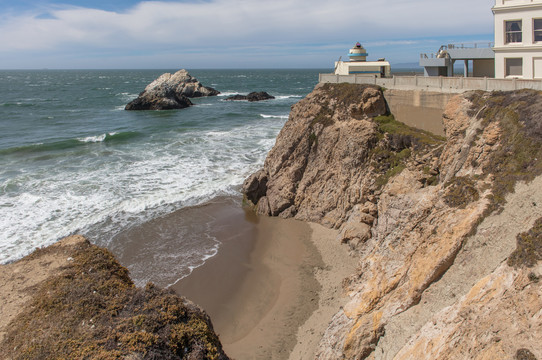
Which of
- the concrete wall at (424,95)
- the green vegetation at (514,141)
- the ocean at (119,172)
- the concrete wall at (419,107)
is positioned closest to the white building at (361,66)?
the concrete wall at (424,95)

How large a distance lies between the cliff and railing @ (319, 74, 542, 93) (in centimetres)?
70

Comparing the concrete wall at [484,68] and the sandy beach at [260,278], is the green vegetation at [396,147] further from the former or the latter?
the concrete wall at [484,68]

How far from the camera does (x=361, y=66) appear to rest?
2467cm

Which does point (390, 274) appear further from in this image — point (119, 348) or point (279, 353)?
point (119, 348)

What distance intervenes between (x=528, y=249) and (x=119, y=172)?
79.0ft

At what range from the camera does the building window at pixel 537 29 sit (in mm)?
16500

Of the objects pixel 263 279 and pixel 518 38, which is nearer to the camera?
pixel 263 279

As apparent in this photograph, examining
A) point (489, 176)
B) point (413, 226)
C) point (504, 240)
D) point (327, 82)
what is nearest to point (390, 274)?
point (413, 226)

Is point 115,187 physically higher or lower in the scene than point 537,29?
lower

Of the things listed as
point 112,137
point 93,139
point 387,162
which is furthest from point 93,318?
point 112,137

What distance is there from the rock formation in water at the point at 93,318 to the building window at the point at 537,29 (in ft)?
56.5

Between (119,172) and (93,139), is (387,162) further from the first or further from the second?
(93,139)

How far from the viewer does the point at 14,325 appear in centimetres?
676

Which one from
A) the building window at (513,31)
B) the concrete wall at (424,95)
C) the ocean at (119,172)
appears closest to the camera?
the concrete wall at (424,95)
